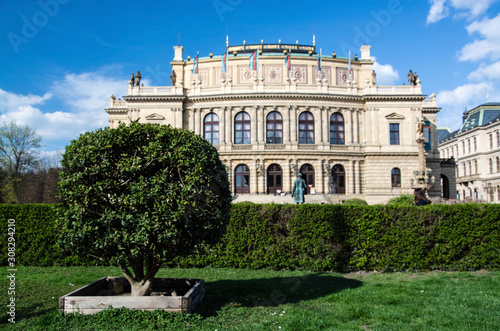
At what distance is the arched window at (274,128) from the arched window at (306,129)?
2.40 m

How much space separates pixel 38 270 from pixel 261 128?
105 feet

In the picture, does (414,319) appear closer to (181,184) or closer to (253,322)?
(253,322)

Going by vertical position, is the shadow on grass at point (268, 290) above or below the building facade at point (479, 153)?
below

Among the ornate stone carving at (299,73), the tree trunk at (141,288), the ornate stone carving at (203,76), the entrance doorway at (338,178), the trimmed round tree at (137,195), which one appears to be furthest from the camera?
the ornate stone carving at (203,76)

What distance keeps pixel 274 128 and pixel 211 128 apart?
299 inches

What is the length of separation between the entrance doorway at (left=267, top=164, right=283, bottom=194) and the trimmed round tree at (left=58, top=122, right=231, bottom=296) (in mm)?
34075

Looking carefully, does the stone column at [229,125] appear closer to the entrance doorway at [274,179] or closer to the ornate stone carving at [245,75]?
the ornate stone carving at [245,75]

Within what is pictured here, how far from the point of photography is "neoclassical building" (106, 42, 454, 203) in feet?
138

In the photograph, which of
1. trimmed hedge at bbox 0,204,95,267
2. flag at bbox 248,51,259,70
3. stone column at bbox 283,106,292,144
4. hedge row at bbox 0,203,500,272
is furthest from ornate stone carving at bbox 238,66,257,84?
trimmed hedge at bbox 0,204,95,267

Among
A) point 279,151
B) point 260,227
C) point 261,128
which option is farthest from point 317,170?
point 260,227

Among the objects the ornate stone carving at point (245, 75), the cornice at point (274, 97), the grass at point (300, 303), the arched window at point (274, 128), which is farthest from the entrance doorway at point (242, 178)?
the grass at point (300, 303)

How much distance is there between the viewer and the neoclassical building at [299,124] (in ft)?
138

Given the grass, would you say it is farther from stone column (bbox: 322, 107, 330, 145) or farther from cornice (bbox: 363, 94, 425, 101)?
cornice (bbox: 363, 94, 425, 101)
